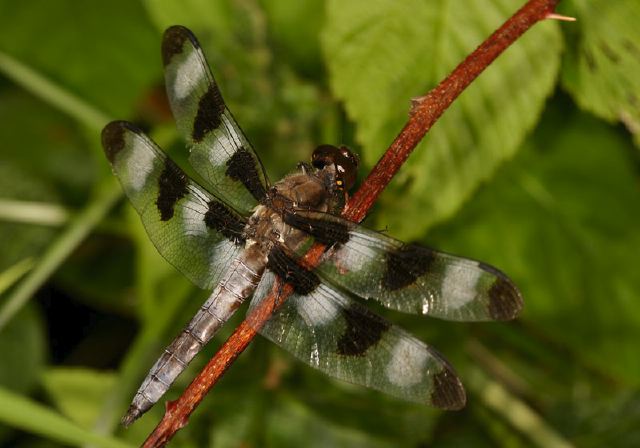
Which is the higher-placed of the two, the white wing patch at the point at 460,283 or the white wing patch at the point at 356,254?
the white wing patch at the point at 356,254

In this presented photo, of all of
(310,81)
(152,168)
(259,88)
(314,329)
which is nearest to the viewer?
(314,329)

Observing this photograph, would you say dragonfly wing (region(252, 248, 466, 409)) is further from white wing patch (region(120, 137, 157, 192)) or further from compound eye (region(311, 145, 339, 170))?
white wing patch (region(120, 137, 157, 192))

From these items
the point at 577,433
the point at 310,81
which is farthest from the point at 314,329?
the point at 577,433

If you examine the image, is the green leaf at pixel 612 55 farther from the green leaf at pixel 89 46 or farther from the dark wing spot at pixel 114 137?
the green leaf at pixel 89 46

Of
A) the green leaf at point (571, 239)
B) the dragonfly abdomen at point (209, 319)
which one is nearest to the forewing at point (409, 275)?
the dragonfly abdomen at point (209, 319)

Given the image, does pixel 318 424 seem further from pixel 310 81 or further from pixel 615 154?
pixel 615 154

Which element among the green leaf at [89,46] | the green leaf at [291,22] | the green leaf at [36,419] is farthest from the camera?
the green leaf at [89,46]
